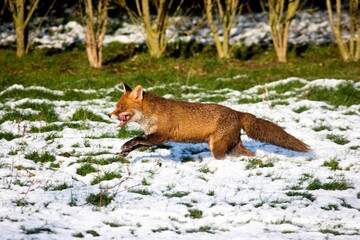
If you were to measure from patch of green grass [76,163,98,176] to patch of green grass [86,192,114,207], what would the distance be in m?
1.13

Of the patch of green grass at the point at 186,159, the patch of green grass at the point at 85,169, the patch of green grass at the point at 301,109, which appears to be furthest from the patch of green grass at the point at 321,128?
the patch of green grass at the point at 85,169

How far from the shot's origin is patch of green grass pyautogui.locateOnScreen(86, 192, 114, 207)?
6.05 meters

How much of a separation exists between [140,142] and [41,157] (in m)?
1.57

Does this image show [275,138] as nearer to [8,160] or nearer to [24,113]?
[8,160]

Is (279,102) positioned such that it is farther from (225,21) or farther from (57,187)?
(57,187)

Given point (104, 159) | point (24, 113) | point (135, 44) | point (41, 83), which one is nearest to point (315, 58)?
point (135, 44)

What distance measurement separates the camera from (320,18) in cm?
2345

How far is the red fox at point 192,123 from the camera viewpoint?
783cm

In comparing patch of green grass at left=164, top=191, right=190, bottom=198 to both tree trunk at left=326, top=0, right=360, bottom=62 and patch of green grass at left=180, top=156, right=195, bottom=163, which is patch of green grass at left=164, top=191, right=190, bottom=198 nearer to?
patch of green grass at left=180, top=156, right=195, bottom=163

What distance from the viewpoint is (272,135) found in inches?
317

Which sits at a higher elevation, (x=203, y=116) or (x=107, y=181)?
(x=203, y=116)

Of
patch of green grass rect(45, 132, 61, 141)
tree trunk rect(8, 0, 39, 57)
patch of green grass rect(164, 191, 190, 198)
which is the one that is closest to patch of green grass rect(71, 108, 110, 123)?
patch of green grass rect(45, 132, 61, 141)

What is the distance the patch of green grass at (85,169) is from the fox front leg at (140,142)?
20.0 inches

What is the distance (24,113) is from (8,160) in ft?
10.9
